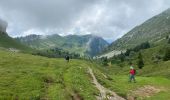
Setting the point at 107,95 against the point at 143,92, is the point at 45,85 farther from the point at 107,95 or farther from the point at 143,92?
the point at 143,92

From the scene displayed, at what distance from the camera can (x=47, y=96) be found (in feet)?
143

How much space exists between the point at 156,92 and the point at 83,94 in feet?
60.9

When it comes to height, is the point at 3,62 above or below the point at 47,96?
above

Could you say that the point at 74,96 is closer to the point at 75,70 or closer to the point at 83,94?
the point at 83,94

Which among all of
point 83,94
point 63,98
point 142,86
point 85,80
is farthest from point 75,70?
point 63,98

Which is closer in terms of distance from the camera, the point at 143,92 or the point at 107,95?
the point at 107,95

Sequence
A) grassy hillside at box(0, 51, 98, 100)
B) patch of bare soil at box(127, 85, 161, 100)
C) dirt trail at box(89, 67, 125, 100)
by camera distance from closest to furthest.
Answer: grassy hillside at box(0, 51, 98, 100)
dirt trail at box(89, 67, 125, 100)
patch of bare soil at box(127, 85, 161, 100)

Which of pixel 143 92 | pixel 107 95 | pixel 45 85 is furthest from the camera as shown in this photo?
pixel 143 92

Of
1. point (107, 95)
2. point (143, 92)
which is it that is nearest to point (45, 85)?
point (107, 95)

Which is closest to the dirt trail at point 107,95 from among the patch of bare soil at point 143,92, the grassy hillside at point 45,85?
the grassy hillside at point 45,85

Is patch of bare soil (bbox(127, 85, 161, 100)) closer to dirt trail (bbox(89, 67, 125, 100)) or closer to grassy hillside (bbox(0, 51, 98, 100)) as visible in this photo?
dirt trail (bbox(89, 67, 125, 100))

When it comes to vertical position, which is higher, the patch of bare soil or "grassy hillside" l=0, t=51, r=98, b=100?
"grassy hillside" l=0, t=51, r=98, b=100

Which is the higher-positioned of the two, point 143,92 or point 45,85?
point 45,85

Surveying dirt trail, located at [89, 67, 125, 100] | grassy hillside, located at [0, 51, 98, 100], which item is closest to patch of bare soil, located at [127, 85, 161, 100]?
dirt trail, located at [89, 67, 125, 100]
